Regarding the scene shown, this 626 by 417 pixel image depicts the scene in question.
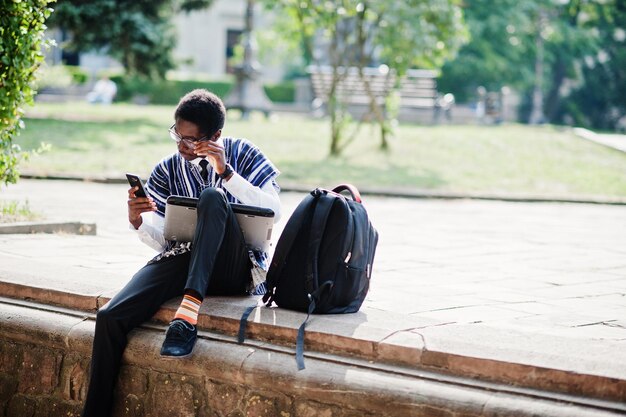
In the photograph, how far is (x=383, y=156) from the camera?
49.5 feet

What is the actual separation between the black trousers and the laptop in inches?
3.0

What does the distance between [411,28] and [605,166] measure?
3616mm

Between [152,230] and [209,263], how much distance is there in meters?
0.49

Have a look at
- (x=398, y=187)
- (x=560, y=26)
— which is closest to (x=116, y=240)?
(x=398, y=187)

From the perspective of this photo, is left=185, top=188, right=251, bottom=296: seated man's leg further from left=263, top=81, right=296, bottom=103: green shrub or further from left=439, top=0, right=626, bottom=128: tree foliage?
left=263, top=81, right=296, bottom=103: green shrub

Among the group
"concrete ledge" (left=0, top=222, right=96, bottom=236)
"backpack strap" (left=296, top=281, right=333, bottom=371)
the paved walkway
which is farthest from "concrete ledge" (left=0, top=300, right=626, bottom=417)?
"concrete ledge" (left=0, top=222, right=96, bottom=236)

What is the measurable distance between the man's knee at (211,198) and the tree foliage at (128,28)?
14273 millimetres

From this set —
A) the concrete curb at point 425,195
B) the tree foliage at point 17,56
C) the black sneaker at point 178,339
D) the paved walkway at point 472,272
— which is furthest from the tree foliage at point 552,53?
the black sneaker at point 178,339

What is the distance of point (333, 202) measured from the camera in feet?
14.4

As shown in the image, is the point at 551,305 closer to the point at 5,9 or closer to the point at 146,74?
the point at 5,9

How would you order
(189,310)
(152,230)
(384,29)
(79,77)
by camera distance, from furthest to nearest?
(79,77), (384,29), (152,230), (189,310)

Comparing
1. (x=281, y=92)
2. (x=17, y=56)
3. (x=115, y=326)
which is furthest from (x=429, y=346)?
(x=281, y=92)

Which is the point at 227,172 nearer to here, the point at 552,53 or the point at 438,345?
the point at 438,345

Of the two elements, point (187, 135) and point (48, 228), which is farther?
point (48, 228)
